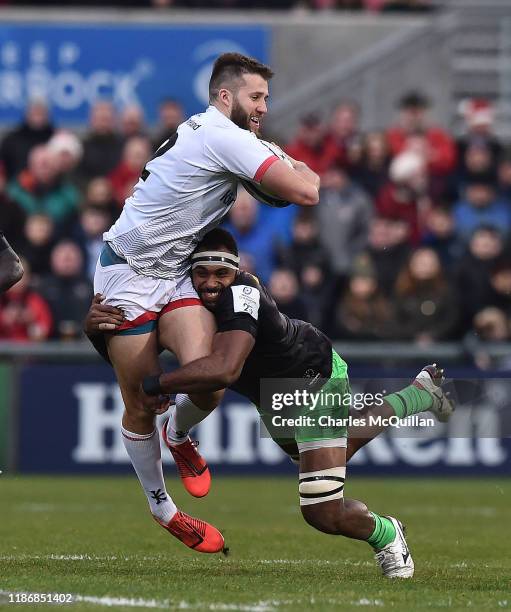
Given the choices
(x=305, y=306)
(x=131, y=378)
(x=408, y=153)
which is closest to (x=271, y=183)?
(x=131, y=378)

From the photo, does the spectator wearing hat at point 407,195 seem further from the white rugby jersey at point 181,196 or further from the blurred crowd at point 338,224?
the white rugby jersey at point 181,196

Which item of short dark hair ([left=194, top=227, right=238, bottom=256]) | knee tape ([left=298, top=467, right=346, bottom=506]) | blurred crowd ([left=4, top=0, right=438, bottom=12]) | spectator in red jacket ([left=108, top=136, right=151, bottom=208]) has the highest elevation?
blurred crowd ([left=4, top=0, right=438, bottom=12])

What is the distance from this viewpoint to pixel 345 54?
20406mm

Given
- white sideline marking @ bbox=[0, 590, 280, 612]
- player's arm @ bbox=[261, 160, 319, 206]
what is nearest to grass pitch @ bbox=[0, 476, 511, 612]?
white sideline marking @ bbox=[0, 590, 280, 612]

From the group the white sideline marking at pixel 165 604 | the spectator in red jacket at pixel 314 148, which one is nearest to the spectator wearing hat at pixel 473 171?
the spectator in red jacket at pixel 314 148

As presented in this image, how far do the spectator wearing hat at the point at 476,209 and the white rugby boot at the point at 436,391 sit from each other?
28.7ft

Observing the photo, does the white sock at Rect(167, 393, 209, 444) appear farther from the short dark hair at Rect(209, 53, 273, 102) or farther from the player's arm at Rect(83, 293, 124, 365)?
the short dark hair at Rect(209, 53, 273, 102)

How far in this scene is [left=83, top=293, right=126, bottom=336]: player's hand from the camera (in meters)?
7.81

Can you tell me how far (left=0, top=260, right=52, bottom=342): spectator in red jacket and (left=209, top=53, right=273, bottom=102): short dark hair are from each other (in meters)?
7.65

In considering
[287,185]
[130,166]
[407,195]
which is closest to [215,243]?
[287,185]

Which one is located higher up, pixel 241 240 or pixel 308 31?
pixel 308 31

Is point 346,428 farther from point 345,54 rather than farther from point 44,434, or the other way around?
point 345,54

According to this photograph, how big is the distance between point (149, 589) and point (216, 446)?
7982mm

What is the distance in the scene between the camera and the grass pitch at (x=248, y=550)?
6.84 m
